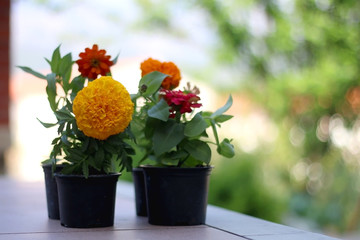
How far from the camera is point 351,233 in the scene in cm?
534

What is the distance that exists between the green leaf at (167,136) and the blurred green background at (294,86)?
9.76 ft

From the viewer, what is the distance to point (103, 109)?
1.12 metres

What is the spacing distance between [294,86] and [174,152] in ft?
13.7

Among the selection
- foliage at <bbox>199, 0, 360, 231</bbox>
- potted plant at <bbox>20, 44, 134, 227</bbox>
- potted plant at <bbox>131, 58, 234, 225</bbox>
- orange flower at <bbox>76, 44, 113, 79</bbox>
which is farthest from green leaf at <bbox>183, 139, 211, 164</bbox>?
foliage at <bbox>199, 0, 360, 231</bbox>

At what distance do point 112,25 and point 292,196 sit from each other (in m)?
3.31

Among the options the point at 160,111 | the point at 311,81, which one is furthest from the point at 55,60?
the point at 311,81

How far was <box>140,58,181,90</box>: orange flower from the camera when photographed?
4.34 ft

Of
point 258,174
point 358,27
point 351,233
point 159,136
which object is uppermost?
point 358,27

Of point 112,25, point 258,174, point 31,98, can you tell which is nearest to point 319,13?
point 258,174

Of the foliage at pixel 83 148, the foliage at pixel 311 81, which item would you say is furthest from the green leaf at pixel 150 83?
the foliage at pixel 311 81

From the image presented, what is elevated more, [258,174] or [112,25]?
[112,25]

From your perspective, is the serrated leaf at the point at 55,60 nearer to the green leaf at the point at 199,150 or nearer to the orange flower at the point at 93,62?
the orange flower at the point at 93,62

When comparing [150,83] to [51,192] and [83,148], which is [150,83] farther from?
[51,192]

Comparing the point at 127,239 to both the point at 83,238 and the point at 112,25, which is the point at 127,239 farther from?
the point at 112,25
